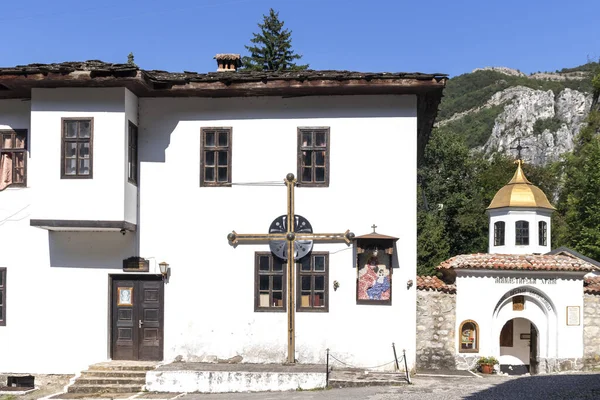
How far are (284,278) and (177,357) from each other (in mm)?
3061

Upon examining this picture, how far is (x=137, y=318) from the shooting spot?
16328 mm

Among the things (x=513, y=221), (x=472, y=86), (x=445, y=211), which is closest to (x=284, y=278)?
(x=513, y=221)

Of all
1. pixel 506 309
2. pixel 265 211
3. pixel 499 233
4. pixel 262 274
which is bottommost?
pixel 506 309

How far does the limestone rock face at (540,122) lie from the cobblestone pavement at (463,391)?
3326 inches

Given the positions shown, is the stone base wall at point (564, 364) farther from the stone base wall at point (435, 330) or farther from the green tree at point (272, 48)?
the green tree at point (272, 48)

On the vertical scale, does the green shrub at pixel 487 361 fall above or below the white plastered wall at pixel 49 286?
below

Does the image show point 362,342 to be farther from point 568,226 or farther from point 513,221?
point 568,226

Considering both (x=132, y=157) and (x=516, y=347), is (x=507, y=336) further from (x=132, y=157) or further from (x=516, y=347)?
(x=132, y=157)

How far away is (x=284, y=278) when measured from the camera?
16.1 meters

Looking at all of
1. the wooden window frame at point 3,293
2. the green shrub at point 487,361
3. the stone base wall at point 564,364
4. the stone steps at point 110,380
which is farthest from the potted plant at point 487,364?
the wooden window frame at point 3,293

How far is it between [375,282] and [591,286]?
7.55 meters

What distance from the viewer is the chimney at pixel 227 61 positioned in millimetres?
18750

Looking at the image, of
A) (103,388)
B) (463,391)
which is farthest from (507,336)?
(103,388)

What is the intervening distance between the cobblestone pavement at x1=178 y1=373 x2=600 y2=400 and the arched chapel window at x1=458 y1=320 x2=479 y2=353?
3912 mm
